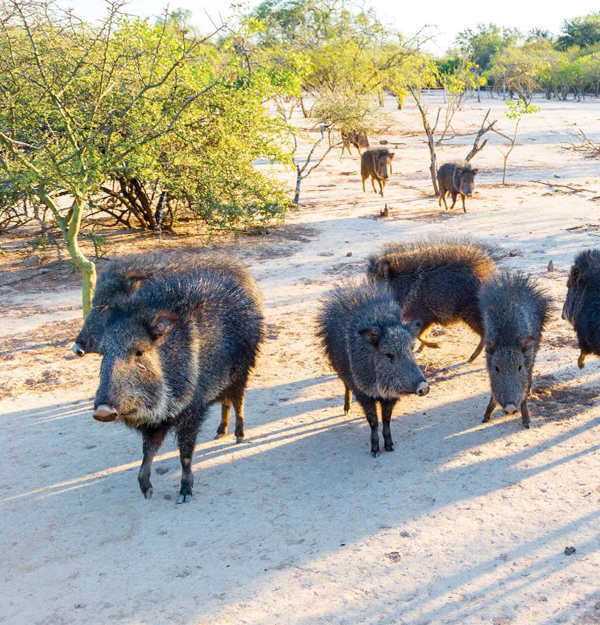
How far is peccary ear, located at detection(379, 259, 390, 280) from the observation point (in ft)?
19.2

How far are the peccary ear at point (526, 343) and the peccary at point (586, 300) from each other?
0.55 metres

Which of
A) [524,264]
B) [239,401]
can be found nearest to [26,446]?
[239,401]

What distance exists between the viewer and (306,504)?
13.4 ft

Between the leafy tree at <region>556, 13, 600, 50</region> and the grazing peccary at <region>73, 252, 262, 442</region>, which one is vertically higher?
the leafy tree at <region>556, 13, 600, 50</region>

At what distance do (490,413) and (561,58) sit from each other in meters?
44.4

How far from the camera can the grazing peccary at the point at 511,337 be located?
4707mm

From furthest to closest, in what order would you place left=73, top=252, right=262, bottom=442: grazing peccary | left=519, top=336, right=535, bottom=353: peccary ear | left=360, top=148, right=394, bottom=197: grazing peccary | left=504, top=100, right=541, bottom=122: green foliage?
left=360, top=148, right=394, bottom=197: grazing peccary, left=504, top=100, right=541, bottom=122: green foliage, left=73, top=252, right=262, bottom=442: grazing peccary, left=519, top=336, right=535, bottom=353: peccary ear

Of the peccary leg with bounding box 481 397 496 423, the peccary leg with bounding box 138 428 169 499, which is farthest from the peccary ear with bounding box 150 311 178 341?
the peccary leg with bounding box 481 397 496 423

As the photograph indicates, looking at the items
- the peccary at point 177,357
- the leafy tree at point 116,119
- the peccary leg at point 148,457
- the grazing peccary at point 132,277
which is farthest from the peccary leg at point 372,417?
the leafy tree at point 116,119

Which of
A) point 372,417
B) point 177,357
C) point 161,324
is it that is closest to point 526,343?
point 372,417

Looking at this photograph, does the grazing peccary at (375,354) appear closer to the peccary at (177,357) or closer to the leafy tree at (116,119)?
the peccary at (177,357)

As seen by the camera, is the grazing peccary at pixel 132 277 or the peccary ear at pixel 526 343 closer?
the peccary ear at pixel 526 343

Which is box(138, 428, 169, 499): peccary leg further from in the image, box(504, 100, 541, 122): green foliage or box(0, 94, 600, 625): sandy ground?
box(504, 100, 541, 122): green foliage

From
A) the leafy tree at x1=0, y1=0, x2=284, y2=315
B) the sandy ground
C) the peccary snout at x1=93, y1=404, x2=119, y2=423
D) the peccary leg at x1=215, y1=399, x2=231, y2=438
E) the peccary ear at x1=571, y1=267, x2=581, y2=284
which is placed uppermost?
the leafy tree at x1=0, y1=0, x2=284, y2=315
